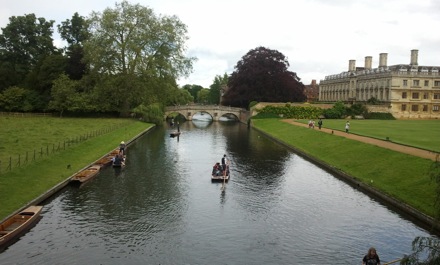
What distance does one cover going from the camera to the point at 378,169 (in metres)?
31.0

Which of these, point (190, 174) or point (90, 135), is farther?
point (90, 135)

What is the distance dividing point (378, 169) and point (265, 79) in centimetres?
6372

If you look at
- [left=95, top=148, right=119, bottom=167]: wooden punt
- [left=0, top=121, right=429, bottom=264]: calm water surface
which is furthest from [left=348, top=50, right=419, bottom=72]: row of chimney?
[left=95, top=148, right=119, bottom=167]: wooden punt

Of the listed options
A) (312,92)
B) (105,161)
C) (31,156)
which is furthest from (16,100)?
(312,92)

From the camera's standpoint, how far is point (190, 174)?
106 feet

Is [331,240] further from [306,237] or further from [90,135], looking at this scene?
[90,135]

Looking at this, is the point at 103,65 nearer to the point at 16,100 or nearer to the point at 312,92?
the point at 16,100

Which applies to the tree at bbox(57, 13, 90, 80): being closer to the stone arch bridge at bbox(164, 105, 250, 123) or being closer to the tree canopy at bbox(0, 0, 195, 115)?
the tree canopy at bbox(0, 0, 195, 115)

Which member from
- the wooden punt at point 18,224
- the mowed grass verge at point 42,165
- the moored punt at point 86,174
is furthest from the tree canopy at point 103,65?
the wooden punt at point 18,224

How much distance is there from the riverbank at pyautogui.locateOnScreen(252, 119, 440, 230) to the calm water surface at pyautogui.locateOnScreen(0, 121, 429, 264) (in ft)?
3.18

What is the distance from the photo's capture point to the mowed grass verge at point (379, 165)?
23.9 meters

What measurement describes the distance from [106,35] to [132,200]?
165 ft

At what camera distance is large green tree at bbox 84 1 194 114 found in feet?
222

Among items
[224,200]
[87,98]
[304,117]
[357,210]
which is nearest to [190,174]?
[224,200]
